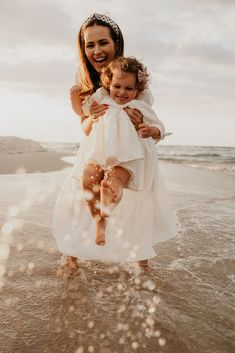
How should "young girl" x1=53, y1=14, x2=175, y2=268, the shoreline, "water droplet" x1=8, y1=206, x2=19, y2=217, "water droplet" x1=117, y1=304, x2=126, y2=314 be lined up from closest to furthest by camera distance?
"water droplet" x1=117, y1=304, x2=126, y2=314 < "young girl" x1=53, y1=14, x2=175, y2=268 < "water droplet" x1=8, y1=206, x2=19, y2=217 < the shoreline

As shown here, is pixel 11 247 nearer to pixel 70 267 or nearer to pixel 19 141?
pixel 70 267

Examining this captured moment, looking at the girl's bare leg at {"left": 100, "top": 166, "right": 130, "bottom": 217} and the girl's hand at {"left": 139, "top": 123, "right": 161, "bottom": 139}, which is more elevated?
the girl's hand at {"left": 139, "top": 123, "right": 161, "bottom": 139}

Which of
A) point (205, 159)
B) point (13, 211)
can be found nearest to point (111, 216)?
point (13, 211)

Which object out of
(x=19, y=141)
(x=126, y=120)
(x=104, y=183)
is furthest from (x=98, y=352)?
(x=19, y=141)

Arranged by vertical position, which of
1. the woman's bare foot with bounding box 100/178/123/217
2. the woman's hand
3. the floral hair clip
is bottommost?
the woman's bare foot with bounding box 100/178/123/217

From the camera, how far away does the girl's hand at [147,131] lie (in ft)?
9.21

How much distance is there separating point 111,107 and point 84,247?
117 centimetres

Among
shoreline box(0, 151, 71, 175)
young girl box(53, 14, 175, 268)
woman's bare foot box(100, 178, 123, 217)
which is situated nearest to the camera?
woman's bare foot box(100, 178, 123, 217)

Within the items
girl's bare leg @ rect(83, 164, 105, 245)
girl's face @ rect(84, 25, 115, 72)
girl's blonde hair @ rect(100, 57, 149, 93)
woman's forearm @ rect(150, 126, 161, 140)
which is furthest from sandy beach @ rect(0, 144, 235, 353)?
girl's face @ rect(84, 25, 115, 72)

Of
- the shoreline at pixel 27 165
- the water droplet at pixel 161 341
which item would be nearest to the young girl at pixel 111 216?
the water droplet at pixel 161 341

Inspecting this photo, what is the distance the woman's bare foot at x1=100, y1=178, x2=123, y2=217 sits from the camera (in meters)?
2.65

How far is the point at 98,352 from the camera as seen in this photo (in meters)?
1.80

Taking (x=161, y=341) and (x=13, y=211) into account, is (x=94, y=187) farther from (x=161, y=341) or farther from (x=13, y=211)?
(x=13, y=211)

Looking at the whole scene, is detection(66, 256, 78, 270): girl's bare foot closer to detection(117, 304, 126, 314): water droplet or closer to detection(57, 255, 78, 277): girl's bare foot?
detection(57, 255, 78, 277): girl's bare foot
